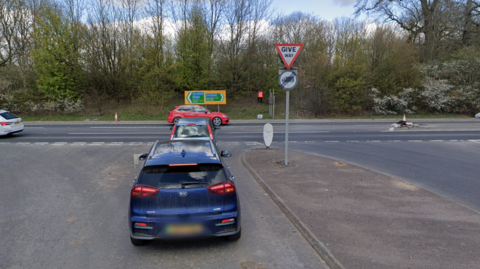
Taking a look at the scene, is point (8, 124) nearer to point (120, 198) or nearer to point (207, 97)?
point (120, 198)

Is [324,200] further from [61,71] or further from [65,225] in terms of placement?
[61,71]

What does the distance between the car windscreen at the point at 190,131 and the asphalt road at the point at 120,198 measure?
5.20 ft

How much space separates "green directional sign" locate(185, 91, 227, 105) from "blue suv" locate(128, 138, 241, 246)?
26.1 meters

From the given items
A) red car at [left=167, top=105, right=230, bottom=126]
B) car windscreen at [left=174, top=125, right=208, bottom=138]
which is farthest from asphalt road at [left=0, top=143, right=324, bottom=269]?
red car at [left=167, top=105, right=230, bottom=126]

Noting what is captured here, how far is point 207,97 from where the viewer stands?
100 ft

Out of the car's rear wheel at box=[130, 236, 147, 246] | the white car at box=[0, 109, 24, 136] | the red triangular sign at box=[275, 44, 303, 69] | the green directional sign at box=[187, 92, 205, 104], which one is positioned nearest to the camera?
the car's rear wheel at box=[130, 236, 147, 246]

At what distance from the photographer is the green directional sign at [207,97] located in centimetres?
3036

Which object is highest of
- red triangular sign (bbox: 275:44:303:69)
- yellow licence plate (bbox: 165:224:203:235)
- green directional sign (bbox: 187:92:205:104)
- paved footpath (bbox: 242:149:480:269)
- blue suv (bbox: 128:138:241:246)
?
red triangular sign (bbox: 275:44:303:69)

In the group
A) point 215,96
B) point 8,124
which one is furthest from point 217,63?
point 8,124

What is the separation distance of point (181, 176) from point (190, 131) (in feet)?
17.8

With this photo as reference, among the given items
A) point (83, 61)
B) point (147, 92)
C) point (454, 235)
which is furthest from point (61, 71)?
point (454, 235)

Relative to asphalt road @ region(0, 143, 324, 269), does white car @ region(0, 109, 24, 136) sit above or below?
above

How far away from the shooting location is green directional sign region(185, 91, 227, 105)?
30.4m

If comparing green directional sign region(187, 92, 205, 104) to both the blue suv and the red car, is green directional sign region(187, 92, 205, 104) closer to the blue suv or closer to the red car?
the red car
